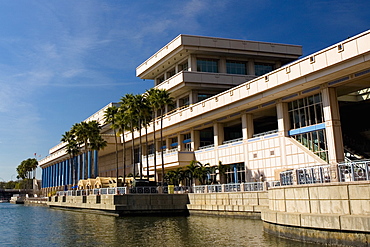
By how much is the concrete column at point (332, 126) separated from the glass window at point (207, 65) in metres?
29.7

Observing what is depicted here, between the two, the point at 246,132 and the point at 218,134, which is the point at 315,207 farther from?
the point at 218,134

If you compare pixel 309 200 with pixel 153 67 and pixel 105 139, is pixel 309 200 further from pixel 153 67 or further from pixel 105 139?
pixel 105 139

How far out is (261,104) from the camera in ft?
147

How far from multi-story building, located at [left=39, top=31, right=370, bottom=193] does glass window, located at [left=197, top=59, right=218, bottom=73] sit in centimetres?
17

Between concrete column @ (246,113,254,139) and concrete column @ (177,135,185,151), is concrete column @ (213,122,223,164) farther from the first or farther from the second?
concrete column @ (177,135,185,151)

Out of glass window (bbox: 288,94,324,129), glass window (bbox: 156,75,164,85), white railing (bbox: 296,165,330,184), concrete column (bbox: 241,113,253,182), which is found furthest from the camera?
glass window (bbox: 156,75,164,85)

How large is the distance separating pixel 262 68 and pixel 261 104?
2418 cm

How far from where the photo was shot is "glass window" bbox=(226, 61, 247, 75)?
64688 mm

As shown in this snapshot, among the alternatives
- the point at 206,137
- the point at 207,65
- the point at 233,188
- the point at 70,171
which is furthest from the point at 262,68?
the point at 70,171

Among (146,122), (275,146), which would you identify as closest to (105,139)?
(146,122)

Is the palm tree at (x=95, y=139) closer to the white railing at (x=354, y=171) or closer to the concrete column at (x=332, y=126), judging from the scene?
the concrete column at (x=332, y=126)

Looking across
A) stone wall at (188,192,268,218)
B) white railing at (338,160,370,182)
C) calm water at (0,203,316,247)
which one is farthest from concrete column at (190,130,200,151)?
white railing at (338,160,370,182)

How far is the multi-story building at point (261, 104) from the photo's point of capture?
35.4 metres

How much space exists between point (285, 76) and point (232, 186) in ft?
39.5
